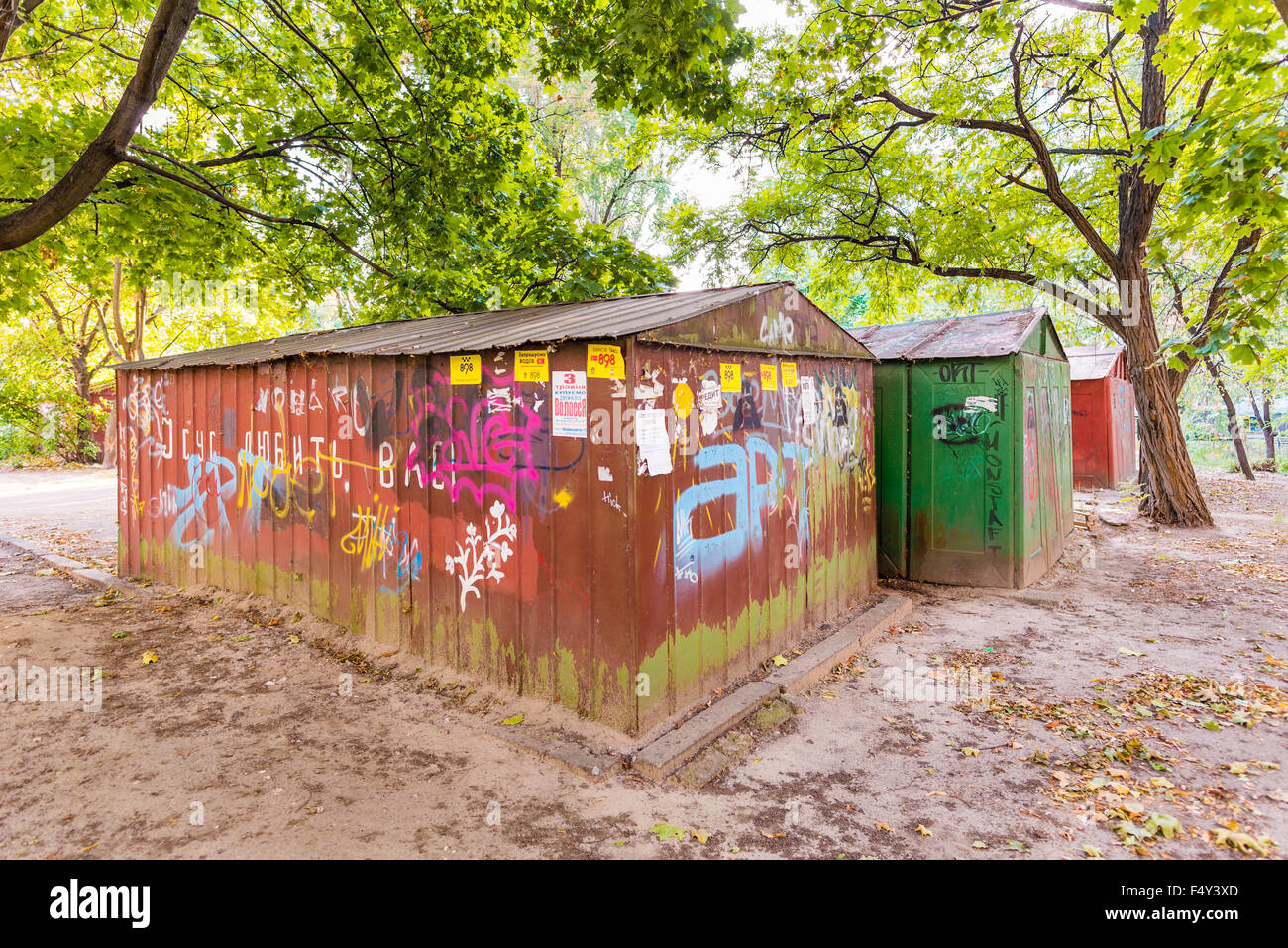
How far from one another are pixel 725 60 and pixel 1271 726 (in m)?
6.87

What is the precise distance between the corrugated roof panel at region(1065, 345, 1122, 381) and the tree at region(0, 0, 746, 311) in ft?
45.1

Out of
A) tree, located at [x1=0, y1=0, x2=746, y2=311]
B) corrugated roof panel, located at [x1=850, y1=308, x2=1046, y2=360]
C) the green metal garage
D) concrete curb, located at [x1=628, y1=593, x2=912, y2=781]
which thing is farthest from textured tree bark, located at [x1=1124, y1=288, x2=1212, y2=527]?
tree, located at [x1=0, y1=0, x2=746, y2=311]

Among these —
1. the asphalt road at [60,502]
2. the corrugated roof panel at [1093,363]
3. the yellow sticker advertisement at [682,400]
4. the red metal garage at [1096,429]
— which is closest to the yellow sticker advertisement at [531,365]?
the yellow sticker advertisement at [682,400]

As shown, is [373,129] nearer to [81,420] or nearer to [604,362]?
[604,362]

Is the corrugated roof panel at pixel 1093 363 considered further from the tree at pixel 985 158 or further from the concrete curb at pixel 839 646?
the concrete curb at pixel 839 646

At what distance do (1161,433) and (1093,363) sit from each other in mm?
8618

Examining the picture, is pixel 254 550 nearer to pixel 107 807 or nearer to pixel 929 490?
pixel 107 807

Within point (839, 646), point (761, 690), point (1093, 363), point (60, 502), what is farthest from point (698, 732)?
point (1093, 363)

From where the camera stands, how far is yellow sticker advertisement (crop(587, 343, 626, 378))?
399 cm

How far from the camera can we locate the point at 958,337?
27.3 ft

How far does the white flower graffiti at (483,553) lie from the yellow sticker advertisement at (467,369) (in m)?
0.91

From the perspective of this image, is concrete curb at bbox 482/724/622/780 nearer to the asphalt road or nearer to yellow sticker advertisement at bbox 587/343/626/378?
yellow sticker advertisement at bbox 587/343/626/378

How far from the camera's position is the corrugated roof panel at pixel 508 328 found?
171 inches

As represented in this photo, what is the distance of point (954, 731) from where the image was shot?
4473 millimetres
